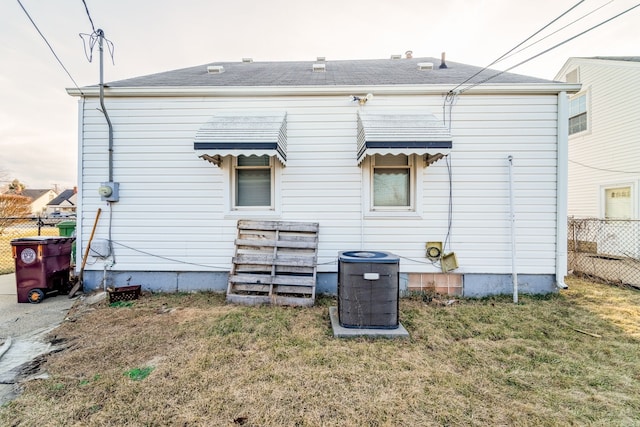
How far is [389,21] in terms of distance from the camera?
7133 mm

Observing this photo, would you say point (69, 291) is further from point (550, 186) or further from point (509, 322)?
point (550, 186)

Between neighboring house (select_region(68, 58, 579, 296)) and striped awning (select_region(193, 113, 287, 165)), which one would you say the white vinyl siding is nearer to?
neighboring house (select_region(68, 58, 579, 296))

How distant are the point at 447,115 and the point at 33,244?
8316 millimetres

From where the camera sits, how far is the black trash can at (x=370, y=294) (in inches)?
145

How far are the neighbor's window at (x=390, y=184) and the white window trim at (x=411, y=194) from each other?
0.07 metres

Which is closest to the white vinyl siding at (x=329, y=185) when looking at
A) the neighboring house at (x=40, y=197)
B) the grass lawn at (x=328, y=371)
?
the grass lawn at (x=328, y=371)

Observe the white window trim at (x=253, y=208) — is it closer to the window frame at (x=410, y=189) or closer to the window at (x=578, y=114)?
the window frame at (x=410, y=189)

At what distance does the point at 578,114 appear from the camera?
10805 millimetres

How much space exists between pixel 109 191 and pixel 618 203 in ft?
50.9

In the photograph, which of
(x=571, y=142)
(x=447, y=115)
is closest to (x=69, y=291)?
(x=447, y=115)

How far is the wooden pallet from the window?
12523 mm

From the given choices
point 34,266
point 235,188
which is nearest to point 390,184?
point 235,188

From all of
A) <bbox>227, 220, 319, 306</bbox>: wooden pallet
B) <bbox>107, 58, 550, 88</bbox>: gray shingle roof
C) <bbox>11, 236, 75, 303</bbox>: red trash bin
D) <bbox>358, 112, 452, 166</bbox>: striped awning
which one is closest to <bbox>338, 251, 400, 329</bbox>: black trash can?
<bbox>227, 220, 319, 306</bbox>: wooden pallet

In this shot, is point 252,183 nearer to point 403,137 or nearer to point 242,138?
point 242,138
